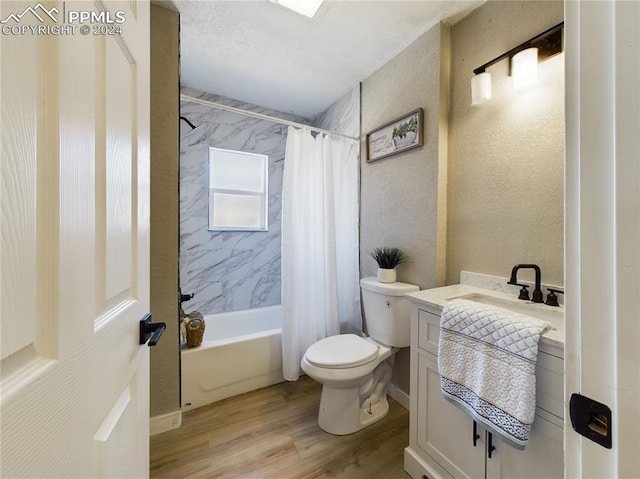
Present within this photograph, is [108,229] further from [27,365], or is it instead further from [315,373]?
[315,373]

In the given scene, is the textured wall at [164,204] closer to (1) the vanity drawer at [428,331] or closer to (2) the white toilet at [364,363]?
(2) the white toilet at [364,363]

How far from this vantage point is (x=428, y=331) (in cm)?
Result: 121

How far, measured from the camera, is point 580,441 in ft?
1.28

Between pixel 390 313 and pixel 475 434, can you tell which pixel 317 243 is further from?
pixel 475 434

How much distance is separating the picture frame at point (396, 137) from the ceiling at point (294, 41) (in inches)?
19.5

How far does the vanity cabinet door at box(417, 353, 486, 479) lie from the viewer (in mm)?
1028

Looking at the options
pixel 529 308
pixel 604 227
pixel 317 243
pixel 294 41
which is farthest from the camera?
pixel 317 243

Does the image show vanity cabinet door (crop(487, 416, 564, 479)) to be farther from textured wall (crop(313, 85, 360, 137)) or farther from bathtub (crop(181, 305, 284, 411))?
textured wall (crop(313, 85, 360, 137))

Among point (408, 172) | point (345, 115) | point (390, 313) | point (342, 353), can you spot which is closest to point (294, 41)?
point (345, 115)

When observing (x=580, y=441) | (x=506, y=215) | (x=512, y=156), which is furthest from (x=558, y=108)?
(x=580, y=441)

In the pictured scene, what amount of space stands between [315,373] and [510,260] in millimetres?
1191

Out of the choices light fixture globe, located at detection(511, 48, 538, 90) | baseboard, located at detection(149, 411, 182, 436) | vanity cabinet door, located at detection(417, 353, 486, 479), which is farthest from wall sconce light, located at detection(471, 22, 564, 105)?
baseboard, located at detection(149, 411, 182, 436)

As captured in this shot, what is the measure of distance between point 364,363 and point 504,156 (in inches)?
52.7

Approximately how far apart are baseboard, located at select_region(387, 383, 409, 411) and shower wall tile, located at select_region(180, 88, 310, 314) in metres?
1.42
